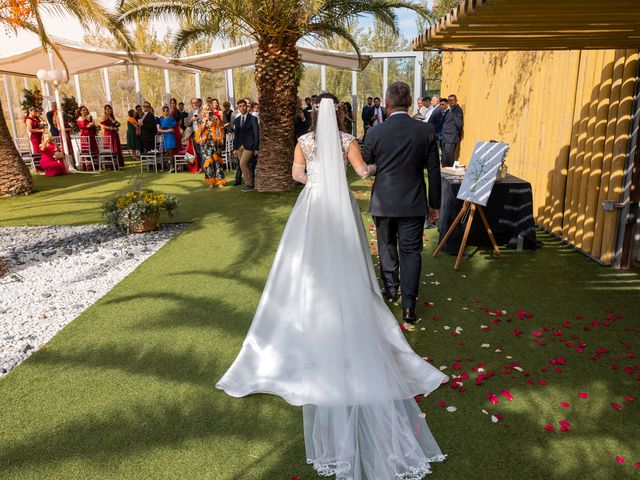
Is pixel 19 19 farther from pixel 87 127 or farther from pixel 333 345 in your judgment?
pixel 333 345

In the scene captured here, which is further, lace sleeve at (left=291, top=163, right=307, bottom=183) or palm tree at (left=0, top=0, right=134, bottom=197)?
palm tree at (left=0, top=0, right=134, bottom=197)

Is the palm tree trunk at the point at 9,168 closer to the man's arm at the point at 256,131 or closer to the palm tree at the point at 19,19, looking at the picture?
the palm tree at the point at 19,19

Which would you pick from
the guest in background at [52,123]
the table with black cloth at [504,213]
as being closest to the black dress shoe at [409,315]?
the table with black cloth at [504,213]

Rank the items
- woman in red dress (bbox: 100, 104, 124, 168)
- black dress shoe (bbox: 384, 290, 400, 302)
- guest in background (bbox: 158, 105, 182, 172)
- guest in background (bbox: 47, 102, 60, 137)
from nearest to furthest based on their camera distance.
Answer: black dress shoe (bbox: 384, 290, 400, 302)
guest in background (bbox: 158, 105, 182, 172)
woman in red dress (bbox: 100, 104, 124, 168)
guest in background (bbox: 47, 102, 60, 137)

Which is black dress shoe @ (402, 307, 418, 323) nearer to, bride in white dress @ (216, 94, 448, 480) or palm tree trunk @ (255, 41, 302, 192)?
bride in white dress @ (216, 94, 448, 480)

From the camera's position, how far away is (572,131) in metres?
6.93

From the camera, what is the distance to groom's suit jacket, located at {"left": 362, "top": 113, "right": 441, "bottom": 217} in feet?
14.5

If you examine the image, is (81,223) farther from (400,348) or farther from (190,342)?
(400,348)

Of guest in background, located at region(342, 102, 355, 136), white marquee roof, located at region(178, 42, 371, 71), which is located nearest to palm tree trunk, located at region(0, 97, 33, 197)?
white marquee roof, located at region(178, 42, 371, 71)

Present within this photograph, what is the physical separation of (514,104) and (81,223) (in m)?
8.48

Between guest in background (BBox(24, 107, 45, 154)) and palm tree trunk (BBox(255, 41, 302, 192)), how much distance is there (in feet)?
26.5

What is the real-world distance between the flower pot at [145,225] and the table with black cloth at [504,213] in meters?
4.69

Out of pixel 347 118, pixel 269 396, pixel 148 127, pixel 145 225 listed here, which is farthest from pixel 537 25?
pixel 148 127

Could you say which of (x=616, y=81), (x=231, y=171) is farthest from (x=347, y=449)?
(x=231, y=171)
